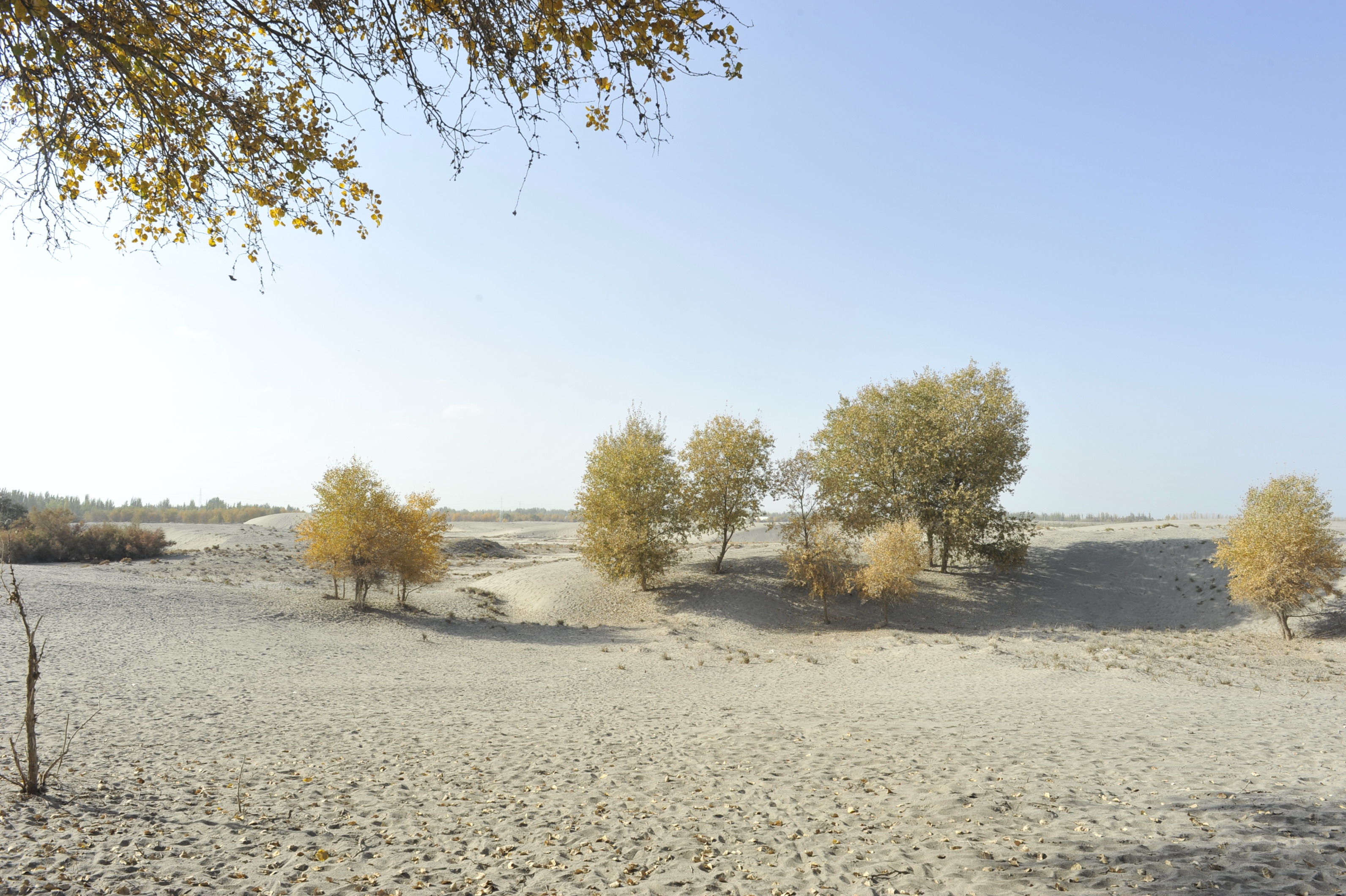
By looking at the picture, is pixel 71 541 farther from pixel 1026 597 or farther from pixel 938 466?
pixel 1026 597

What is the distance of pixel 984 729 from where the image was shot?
34.7 ft

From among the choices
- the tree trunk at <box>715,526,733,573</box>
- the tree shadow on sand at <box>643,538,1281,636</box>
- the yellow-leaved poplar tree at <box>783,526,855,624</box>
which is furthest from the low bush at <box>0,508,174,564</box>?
the yellow-leaved poplar tree at <box>783,526,855,624</box>

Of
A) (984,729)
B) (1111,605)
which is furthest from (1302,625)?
(984,729)

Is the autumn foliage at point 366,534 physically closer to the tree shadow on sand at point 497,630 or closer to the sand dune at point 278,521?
the tree shadow on sand at point 497,630

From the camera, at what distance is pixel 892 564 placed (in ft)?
82.3

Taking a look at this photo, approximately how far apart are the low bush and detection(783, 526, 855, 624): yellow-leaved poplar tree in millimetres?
37034

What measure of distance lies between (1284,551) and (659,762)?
24342 mm

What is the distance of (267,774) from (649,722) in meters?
5.92

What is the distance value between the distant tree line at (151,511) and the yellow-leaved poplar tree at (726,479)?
7746 centimetres

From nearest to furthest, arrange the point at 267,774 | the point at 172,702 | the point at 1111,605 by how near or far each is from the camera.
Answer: the point at 267,774
the point at 172,702
the point at 1111,605

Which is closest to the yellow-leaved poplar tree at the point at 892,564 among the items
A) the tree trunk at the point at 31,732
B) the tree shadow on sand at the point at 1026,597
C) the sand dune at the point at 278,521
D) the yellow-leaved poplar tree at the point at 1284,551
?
the tree shadow on sand at the point at 1026,597

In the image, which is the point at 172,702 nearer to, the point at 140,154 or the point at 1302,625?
the point at 140,154

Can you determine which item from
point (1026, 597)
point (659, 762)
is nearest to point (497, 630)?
point (659, 762)

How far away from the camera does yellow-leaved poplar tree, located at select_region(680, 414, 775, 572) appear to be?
1276 inches
